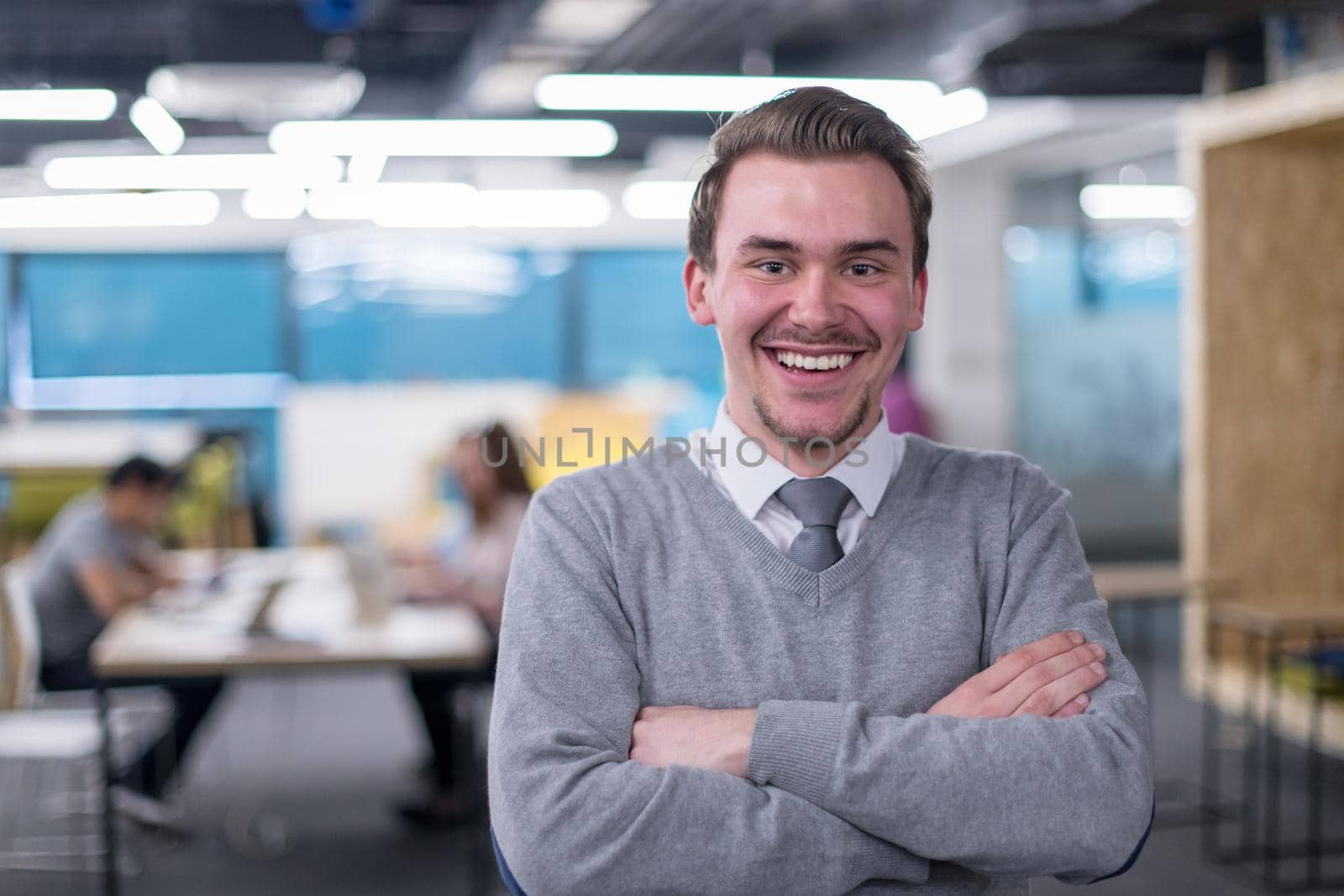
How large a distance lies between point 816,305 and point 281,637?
2982 millimetres

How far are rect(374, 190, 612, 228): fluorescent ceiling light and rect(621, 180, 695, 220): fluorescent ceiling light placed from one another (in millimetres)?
192

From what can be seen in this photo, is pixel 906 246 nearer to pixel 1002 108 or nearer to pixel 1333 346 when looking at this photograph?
pixel 1333 346

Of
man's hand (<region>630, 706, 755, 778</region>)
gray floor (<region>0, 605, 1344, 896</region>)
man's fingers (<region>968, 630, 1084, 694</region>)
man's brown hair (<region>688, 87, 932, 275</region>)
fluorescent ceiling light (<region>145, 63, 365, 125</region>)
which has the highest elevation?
fluorescent ceiling light (<region>145, 63, 365, 125</region>)

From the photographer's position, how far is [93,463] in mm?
8664

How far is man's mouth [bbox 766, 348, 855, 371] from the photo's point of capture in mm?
1479

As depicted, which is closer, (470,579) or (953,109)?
(470,579)

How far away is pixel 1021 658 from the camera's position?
1460 mm

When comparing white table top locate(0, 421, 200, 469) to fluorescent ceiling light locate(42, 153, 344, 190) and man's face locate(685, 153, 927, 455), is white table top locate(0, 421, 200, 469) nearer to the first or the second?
fluorescent ceiling light locate(42, 153, 344, 190)

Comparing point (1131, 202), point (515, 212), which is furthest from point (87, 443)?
point (1131, 202)

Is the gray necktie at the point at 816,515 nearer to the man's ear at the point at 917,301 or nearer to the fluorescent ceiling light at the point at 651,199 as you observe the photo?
the man's ear at the point at 917,301

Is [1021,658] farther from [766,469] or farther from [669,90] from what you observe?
[669,90]

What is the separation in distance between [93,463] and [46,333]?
2819 mm

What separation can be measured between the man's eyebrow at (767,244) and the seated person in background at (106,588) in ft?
12.2

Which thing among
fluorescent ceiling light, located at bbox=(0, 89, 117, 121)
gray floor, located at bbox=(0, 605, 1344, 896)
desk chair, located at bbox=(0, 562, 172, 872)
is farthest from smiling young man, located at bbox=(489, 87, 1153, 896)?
fluorescent ceiling light, located at bbox=(0, 89, 117, 121)
